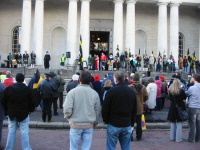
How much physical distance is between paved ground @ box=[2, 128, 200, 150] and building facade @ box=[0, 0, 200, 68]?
16.5 m

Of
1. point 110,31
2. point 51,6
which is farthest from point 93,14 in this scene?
point 51,6

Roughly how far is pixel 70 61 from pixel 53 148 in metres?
18.2

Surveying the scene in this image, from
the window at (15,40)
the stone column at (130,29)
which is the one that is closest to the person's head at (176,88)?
the stone column at (130,29)

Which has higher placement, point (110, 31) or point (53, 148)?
point (110, 31)

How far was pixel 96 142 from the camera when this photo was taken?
6992mm

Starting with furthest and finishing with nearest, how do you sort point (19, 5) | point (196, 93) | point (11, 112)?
point (19, 5) < point (196, 93) < point (11, 112)

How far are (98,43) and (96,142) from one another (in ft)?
76.4

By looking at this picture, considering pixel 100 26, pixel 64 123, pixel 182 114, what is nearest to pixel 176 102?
pixel 182 114

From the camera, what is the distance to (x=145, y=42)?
2861cm

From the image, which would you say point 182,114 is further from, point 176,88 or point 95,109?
point 95,109

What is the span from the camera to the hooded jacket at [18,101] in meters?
5.37

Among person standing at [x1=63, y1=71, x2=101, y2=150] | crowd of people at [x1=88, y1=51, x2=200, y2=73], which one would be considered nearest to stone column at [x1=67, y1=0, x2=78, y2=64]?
crowd of people at [x1=88, y1=51, x2=200, y2=73]

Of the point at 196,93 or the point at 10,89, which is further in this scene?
the point at 196,93

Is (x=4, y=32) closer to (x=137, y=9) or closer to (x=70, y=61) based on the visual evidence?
(x=70, y=61)
